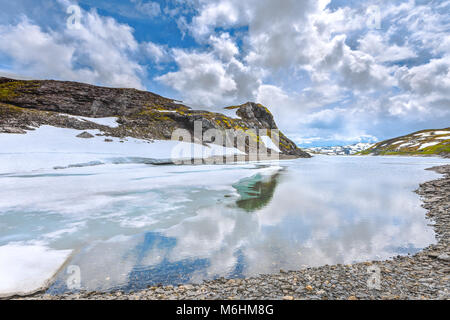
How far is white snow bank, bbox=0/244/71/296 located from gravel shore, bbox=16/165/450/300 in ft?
1.84

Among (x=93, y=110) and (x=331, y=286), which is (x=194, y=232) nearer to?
(x=331, y=286)

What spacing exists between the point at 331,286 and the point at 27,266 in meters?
8.15

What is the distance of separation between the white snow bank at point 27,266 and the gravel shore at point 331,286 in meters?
0.56

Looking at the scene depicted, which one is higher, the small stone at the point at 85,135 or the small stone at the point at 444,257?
the small stone at the point at 85,135

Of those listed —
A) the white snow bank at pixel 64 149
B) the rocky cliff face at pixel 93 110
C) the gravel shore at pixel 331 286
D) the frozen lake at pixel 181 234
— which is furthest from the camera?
the rocky cliff face at pixel 93 110

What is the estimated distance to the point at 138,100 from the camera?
76500 millimetres

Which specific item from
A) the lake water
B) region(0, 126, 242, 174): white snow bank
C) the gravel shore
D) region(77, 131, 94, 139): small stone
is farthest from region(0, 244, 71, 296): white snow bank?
region(77, 131, 94, 139): small stone

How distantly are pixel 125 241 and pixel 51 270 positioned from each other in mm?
2279

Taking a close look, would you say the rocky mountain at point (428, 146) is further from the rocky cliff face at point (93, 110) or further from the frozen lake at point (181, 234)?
the frozen lake at point (181, 234)

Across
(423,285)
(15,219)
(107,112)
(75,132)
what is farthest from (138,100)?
(423,285)

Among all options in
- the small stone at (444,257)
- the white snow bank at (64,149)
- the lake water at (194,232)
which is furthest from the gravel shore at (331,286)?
the white snow bank at (64,149)

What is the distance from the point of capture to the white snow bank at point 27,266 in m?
4.71

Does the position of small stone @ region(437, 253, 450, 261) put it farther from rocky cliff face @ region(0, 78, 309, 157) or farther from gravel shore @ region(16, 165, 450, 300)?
rocky cliff face @ region(0, 78, 309, 157)
